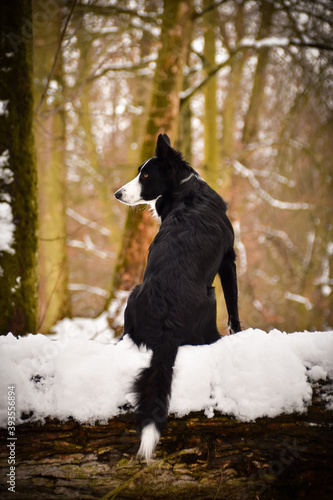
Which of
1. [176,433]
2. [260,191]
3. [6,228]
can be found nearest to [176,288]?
[176,433]

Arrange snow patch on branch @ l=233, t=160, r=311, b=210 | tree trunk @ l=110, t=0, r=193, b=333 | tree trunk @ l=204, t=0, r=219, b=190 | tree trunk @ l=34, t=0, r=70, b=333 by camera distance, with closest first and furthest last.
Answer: tree trunk @ l=110, t=0, r=193, b=333 → tree trunk @ l=34, t=0, r=70, b=333 → tree trunk @ l=204, t=0, r=219, b=190 → snow patch on branch @ l=233, t=160, r=311, b=210

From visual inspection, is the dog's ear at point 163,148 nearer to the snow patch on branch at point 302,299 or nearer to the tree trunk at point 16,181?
the tree trunk at point 16,181

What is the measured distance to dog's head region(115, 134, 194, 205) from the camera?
2686 mm

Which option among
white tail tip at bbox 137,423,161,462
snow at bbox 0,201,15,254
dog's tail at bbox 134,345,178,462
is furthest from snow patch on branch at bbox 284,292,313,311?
white tail tip at bbox 137,423,161,462

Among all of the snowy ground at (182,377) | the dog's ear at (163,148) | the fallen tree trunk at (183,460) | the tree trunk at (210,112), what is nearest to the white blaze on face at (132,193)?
the dog's ear at (163,148)

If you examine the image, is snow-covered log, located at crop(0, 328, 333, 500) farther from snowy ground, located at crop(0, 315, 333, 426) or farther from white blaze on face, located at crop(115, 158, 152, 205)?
white blaze on face, located at crop(115, 158, 152, 205)

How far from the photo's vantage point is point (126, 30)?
5363mm

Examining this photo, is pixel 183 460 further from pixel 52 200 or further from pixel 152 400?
pixel 52 200

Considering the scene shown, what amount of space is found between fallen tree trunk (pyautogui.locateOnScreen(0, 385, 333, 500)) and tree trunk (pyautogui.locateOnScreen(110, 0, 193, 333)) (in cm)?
273

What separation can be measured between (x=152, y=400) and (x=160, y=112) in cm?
395

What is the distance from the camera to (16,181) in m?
2.68

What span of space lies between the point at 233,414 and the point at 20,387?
3.58 ft

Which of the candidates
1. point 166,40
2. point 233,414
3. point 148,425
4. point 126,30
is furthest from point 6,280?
point 126,30

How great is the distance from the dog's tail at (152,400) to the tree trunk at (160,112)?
273 centimetres
